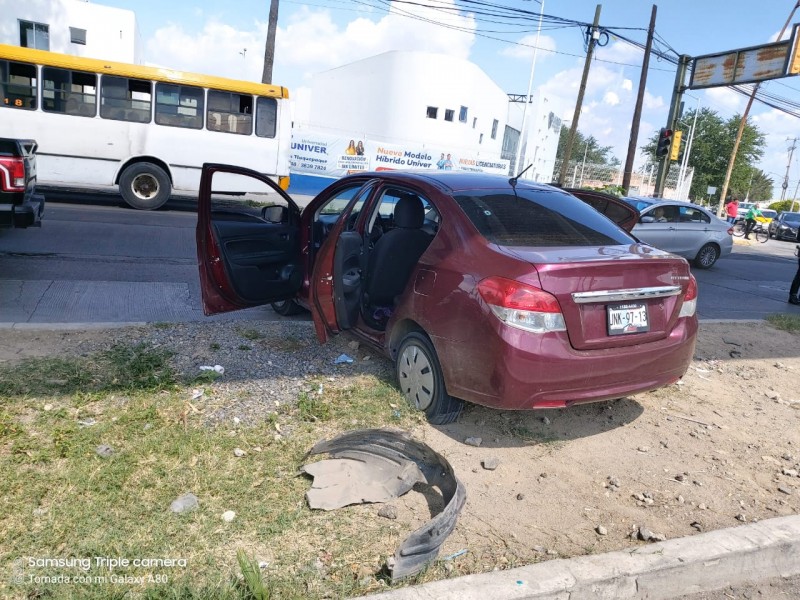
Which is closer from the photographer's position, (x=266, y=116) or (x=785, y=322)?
(x=785, y=322)

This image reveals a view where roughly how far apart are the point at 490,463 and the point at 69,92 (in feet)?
42.9

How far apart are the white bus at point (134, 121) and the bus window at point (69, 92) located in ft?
0.06

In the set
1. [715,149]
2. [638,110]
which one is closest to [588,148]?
[715,149]

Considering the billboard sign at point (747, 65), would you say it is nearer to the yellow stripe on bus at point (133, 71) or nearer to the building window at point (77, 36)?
the yellow stripe on bus at point (133, 71)

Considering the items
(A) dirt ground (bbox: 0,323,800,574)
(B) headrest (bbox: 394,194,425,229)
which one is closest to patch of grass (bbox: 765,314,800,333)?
(A) dirt ground (bbox: 0,323,800,574)

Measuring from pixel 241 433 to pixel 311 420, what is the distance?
1.47 feet

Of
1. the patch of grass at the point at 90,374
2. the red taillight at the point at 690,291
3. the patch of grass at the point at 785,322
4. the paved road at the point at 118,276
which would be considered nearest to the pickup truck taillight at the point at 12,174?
the paved road at the point at 118,276

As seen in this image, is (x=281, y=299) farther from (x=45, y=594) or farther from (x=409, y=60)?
Answer: (x=409, y=60)

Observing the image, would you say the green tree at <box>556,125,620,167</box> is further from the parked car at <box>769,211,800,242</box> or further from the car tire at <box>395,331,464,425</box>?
the car tire at <box>395,331,464,425</box>

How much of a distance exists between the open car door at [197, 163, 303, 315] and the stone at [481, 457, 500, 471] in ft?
8.12

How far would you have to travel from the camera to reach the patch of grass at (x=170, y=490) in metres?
2.60

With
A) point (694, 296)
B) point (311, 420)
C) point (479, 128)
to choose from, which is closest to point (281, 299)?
point (311, 420)

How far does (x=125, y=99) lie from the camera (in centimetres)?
1353

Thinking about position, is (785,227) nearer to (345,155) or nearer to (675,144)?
(675,144)
